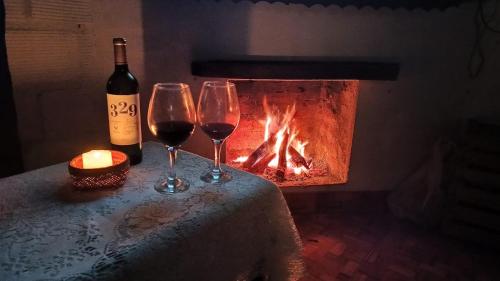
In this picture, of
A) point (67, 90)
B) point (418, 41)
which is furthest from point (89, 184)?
point (418, 41)

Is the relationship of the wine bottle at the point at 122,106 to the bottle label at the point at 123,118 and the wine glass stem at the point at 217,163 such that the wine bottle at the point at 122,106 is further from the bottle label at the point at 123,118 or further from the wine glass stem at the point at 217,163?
the wine glass stem at the point at 217,163

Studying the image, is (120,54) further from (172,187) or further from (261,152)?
(261,152)

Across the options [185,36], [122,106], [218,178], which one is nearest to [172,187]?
[218,178]

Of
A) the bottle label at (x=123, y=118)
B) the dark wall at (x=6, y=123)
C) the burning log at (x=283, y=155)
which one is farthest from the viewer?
the burning log at (x=283, y=155)

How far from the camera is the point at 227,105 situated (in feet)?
2.35

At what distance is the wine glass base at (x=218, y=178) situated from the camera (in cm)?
73

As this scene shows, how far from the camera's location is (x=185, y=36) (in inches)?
52.6

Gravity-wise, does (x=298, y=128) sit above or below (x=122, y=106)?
below

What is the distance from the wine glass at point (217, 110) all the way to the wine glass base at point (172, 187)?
0.16 feet

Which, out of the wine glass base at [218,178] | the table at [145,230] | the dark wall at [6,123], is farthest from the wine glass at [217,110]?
the dark wall at [6,123]

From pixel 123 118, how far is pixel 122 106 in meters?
0.03

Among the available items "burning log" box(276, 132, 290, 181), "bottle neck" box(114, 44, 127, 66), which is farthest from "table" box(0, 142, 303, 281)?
"burning log" box(276, 132, 290, 181)

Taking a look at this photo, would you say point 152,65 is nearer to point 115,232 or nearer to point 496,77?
point 115,232

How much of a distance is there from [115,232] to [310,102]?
1.59m
